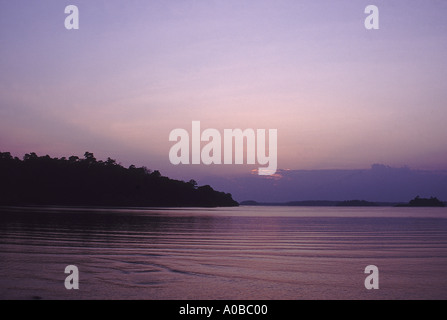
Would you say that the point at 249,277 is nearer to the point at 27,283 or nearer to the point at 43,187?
the point at 27,283

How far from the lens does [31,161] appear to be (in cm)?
18675

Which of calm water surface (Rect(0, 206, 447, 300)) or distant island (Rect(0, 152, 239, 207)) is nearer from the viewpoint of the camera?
calm water surface (Rect(0, 206, 447, 300))

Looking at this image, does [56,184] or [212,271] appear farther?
[56,184]

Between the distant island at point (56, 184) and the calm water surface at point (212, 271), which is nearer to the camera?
the calm water surface at point (212, 271)

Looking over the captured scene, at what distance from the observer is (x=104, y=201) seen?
602 ft

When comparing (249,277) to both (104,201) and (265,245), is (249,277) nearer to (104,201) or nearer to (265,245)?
(265,245)
